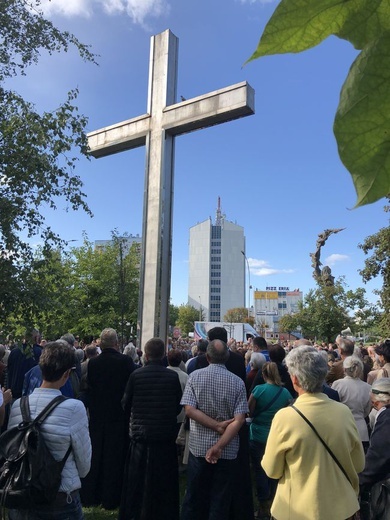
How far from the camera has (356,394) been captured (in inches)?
171

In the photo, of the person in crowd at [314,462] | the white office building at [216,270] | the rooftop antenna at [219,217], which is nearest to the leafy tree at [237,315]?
the white office building at [216,270]

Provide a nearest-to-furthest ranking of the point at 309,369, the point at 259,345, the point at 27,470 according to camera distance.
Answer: the point at 27,470
the point at 309,369
the point at 259,345

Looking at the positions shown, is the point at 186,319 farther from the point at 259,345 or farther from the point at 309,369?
the point at 309,369

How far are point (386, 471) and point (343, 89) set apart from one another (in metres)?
3.08

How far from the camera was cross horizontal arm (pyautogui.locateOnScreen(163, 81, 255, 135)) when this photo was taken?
658 centimetres

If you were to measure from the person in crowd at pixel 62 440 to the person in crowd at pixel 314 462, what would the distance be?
1.12 meters

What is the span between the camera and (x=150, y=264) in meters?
7.37

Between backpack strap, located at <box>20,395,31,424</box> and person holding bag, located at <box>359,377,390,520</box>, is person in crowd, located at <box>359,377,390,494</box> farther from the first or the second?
backpack strap, located at <box>20,395,31,424</box>

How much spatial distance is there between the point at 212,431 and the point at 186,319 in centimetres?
7056

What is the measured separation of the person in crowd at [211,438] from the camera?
3582 millimetres

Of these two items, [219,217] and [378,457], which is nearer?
[378,457]

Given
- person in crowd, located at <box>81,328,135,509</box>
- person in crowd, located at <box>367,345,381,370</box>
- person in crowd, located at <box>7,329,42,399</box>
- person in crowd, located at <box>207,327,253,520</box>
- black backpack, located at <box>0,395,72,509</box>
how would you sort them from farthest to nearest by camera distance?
1. person in crowd, located at <box>367,345,381,370</box>
2. person in crowd, located at <box>7,329,42,399</box>
3. person in crowd, located at <box>81,328,135,509</box>
4. person in crowd, located at <box>207,327,253,520</box>
5. black backpack, located at <box>0,395,72,509</box>

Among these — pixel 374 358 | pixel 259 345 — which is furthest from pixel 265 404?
pixel 374 358

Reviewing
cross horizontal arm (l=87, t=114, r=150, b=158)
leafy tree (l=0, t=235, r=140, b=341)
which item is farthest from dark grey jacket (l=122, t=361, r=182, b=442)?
leafy tree (l=0, t=235, r=140, b=341)
